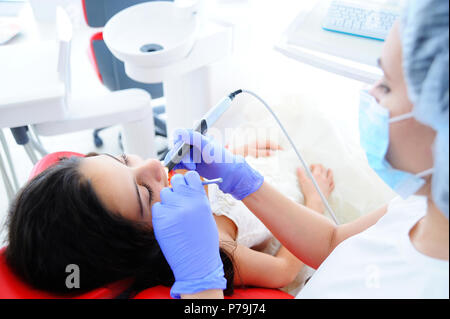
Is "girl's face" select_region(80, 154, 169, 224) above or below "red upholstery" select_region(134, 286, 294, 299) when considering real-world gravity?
above

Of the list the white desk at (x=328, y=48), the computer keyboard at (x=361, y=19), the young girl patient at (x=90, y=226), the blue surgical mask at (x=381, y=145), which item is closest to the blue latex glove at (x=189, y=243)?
the young girl patient at (x=90, y=226)

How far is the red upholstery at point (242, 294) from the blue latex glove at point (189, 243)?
0.09 metres

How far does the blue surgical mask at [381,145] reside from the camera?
2.29ft

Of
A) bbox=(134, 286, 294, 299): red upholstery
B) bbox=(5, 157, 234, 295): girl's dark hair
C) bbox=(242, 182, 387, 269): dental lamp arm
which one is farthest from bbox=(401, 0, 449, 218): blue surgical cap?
bbox=(5, 157, 234, 295): girl's dark hair

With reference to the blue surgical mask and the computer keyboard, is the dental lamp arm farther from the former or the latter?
the computer keyboard

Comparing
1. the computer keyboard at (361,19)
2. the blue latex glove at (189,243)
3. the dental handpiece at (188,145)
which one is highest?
the computer keyboard at (361,19)

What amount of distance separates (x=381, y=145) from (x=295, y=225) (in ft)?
1.31

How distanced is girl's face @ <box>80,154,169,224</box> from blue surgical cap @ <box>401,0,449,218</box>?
2.23 feet

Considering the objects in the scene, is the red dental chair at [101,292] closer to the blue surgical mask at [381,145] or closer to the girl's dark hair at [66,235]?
the girl's dark hair at [66,235]

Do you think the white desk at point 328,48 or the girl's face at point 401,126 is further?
the white desk at point 328,48

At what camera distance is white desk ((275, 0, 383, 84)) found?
1250 millimetres

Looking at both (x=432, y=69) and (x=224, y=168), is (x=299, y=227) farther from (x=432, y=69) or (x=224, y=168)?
(x=432, y=69)
